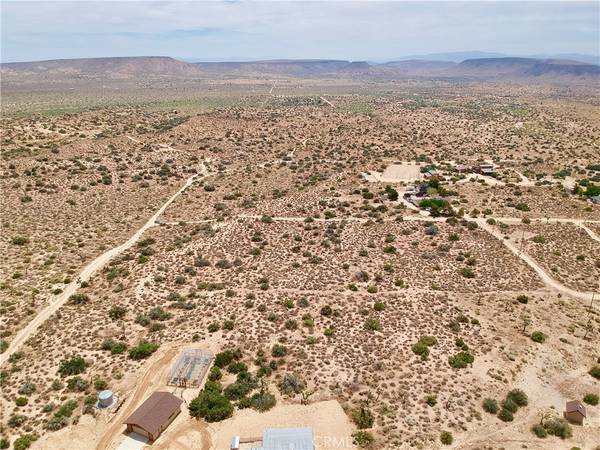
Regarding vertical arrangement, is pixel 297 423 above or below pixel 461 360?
below

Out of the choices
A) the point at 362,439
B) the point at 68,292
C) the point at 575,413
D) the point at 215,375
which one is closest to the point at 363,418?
the point at 362,439

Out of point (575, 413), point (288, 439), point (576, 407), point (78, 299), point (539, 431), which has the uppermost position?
point (78, 299)

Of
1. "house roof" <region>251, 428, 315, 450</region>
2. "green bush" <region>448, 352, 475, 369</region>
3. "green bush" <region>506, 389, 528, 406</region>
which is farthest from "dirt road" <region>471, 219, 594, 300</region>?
"house roof" <region>251, 428, 315, 450</region>

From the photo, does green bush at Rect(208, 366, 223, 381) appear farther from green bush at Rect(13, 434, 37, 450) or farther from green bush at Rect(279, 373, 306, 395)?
green bush at Rect(13, 434, 37, 450)

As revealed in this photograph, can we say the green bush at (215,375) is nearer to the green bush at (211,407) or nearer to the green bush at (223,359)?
the green bush at (223,359)

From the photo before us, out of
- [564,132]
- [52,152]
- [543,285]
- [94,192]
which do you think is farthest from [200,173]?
[564,132]

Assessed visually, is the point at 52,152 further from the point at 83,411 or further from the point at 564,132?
the point at 564,132

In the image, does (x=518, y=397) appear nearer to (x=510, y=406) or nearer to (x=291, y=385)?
(x=510, y=406)
